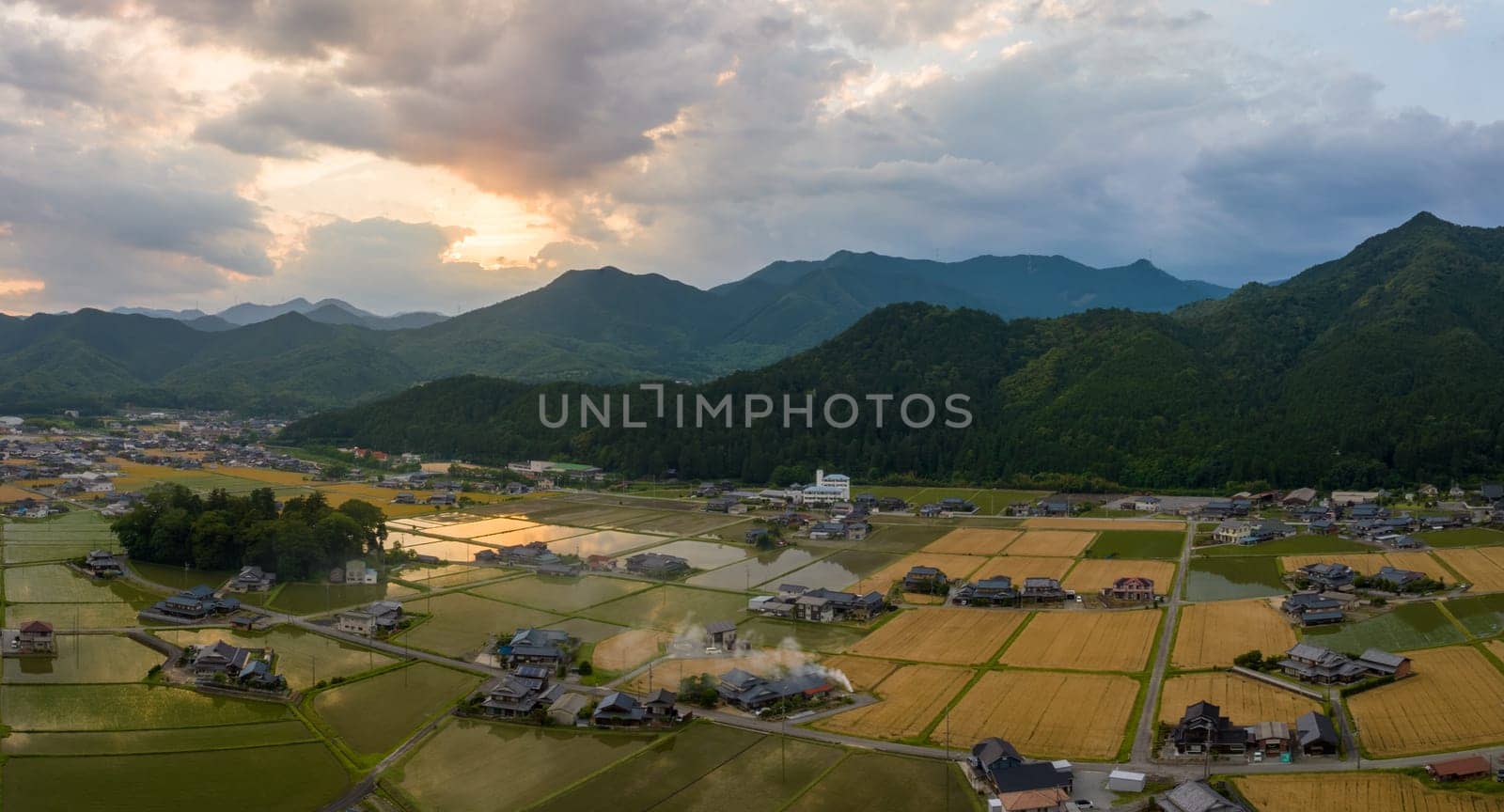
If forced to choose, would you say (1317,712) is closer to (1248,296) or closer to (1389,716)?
(1389,716)

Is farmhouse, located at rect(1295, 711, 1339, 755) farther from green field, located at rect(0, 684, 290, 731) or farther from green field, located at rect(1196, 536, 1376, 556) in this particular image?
green field, located at rect(0, 684, 290, 731)

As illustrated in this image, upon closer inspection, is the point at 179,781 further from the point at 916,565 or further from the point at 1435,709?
the point at 916,565

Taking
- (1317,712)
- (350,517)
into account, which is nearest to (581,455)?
(350,517)

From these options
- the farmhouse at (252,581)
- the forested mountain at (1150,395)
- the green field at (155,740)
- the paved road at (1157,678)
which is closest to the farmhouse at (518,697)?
Answer: the green field at (155,740)

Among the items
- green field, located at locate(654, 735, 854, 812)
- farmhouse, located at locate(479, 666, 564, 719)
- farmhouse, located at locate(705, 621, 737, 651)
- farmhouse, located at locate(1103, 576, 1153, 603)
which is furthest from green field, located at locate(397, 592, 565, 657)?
farmhouse, located at locate(1103, 576, 1153, 603)

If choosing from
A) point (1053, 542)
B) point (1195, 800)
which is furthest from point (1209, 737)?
point (1053, 542)

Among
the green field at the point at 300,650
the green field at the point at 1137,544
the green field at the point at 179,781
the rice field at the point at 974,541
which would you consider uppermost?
the green field at the point at 1137,544

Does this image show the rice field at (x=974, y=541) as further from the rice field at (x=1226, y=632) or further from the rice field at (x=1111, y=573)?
the rice field at (x=1226, y=632)
